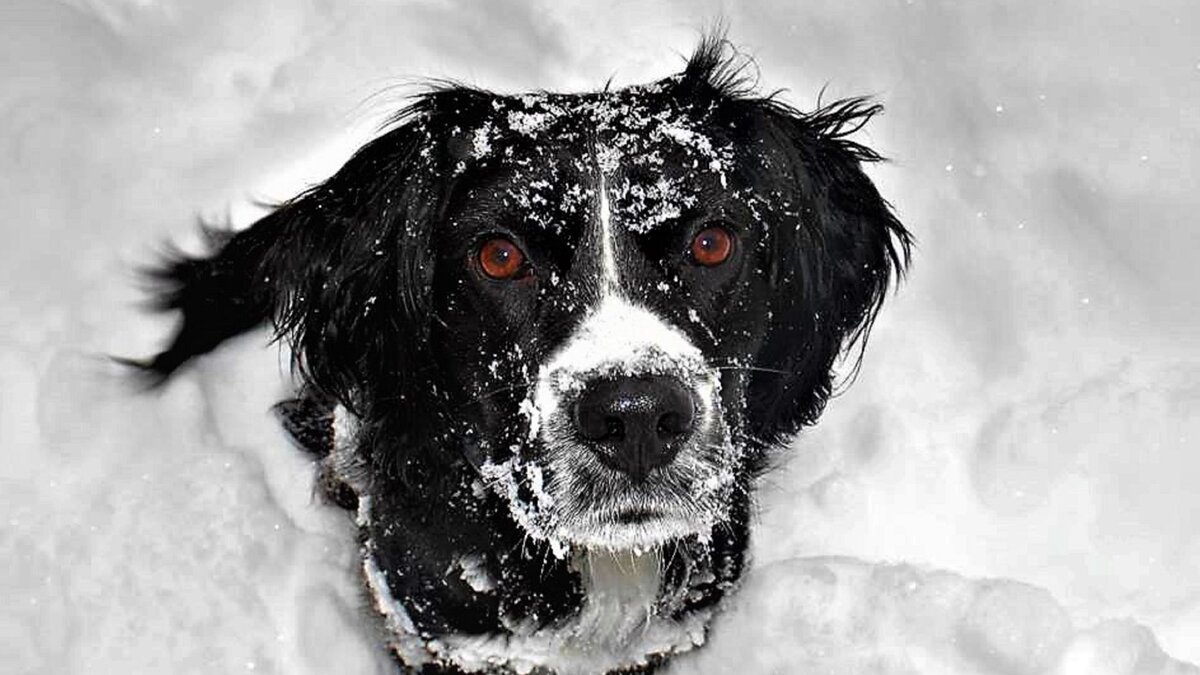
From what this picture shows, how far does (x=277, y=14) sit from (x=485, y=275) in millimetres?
2349

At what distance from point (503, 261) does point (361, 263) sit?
46 cm

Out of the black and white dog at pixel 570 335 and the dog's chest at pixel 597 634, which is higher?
the black and white dog at pixel 570 335

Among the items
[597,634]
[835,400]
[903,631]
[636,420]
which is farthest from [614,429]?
[835,400]

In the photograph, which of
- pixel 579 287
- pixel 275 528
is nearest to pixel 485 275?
pixel 579 287

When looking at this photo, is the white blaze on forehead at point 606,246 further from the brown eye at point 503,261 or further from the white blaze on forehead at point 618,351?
the brown eye at point 503,261

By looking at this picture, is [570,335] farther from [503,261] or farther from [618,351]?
[503,261]

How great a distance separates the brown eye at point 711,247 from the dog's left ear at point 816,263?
0.24 metres

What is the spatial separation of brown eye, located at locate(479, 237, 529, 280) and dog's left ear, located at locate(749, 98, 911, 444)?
0.67 metres

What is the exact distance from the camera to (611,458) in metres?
3.45

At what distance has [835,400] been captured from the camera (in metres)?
5.05

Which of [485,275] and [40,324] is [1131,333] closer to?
[485,275]

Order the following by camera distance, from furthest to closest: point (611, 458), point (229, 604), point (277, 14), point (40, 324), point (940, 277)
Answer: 1. point (277, 14)
2. point (940, 277)
3. point (40, 324)
4. point (229, 604)
5. point (611, 458)

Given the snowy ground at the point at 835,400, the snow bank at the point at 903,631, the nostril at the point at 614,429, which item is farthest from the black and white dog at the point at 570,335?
the snowy ground at the point at 835,400

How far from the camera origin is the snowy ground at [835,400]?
174 inches
